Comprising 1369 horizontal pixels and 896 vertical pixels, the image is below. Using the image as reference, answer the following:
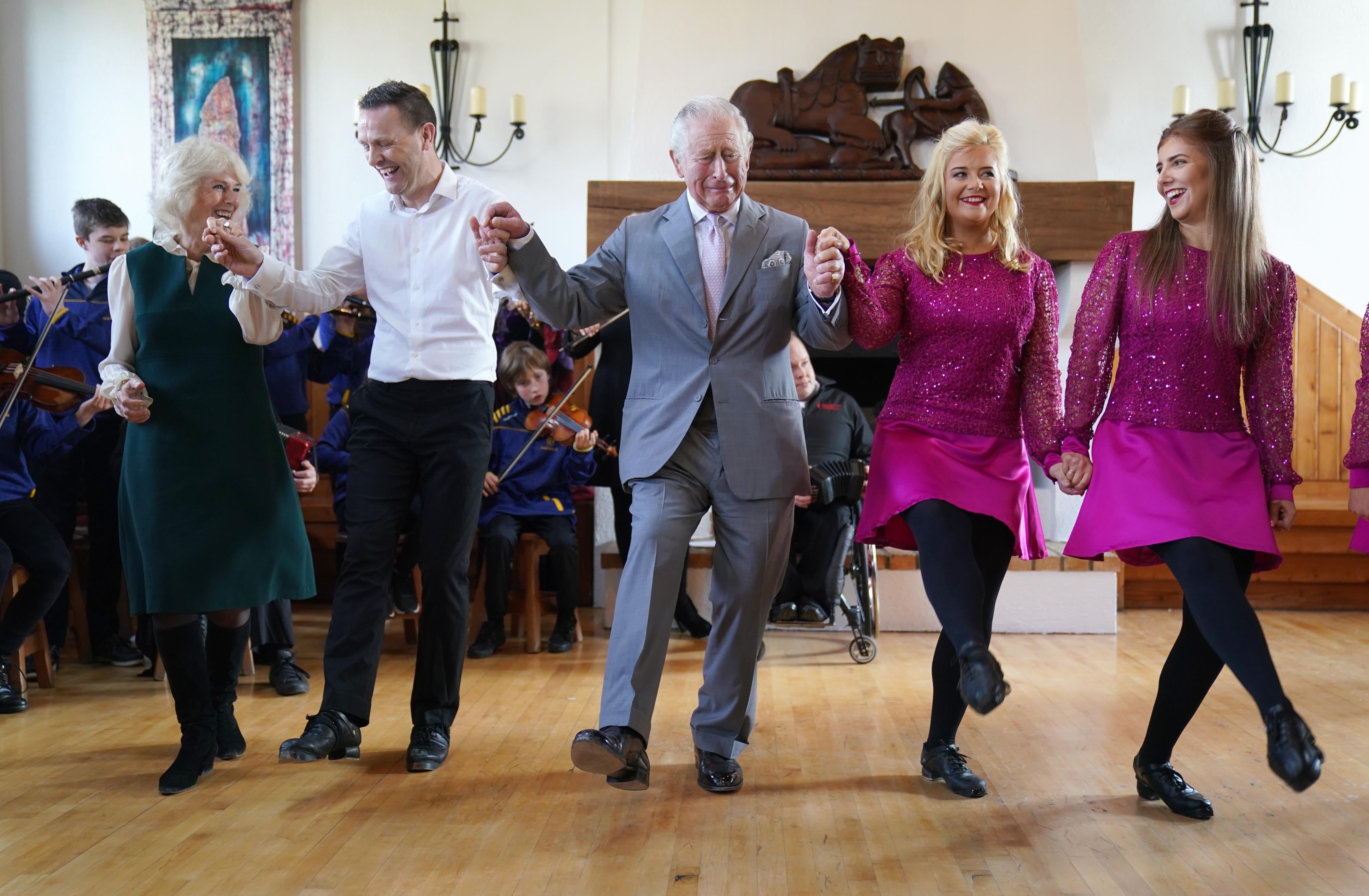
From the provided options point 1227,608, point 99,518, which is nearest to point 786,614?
point 1227,608

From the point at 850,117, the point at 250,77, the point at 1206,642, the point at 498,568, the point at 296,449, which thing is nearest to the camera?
the point at 1206,642

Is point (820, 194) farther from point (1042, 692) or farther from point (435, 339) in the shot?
point (435, 339)

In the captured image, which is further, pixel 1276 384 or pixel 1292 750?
pixel 1276 384

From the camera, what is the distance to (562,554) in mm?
4152

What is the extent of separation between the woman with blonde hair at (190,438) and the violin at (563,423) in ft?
5.45

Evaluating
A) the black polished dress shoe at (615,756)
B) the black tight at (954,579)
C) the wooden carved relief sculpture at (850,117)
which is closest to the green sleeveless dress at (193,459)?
the black polished dress shoe at (615,756)

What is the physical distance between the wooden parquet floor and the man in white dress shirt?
19 centimetres

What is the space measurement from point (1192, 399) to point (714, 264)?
37.5 inches

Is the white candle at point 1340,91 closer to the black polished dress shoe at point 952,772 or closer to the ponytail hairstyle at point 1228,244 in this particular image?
the ponytail hairstyle at point 1228,244

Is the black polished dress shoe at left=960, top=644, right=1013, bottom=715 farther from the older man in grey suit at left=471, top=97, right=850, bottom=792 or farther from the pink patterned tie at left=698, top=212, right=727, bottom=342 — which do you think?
the pink patterned tie at left=698, top=212, right=727, bottom=342

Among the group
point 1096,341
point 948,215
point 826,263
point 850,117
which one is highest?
point 850,117

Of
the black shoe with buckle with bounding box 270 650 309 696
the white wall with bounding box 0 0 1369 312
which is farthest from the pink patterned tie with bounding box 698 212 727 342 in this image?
the white wall with bounding box 0 0 1369 312

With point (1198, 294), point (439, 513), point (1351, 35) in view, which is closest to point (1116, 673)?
point (1198, 294)

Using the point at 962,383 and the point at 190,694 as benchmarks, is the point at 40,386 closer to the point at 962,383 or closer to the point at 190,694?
the point at 190,694
